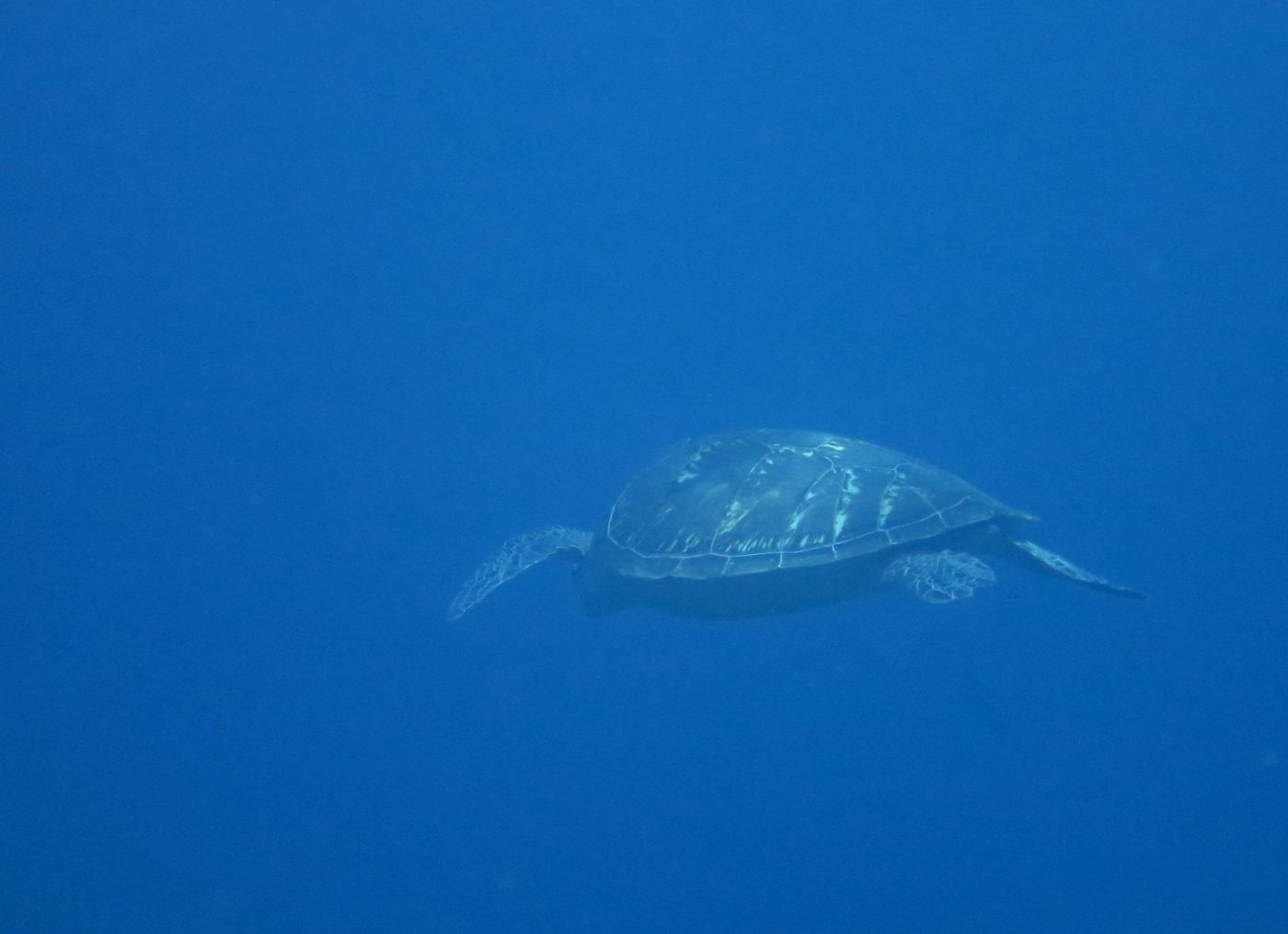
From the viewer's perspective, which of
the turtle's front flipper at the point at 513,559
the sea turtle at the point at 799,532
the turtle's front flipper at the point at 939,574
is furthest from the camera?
the turtle's front flipper at the point at 513,559

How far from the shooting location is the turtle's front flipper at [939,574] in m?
5.38

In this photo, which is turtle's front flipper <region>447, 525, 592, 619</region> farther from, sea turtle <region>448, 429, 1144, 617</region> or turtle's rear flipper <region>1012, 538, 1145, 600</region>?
turtle's rear flipper <region>1012, 538, 1145, 600</region>

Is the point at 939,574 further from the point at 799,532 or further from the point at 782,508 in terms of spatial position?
the point at 782,508

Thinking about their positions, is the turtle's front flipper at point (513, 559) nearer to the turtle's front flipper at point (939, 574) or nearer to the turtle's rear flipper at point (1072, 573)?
the turtle's front flipper at point (939, 574)

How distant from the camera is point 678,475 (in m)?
6.91

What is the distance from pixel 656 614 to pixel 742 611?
1.09 m

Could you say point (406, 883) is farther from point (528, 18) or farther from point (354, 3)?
point (528, 18)

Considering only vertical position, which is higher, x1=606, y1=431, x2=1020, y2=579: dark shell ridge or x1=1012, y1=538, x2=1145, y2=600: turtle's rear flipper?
x1=606, y1=431, x2=1020, y2=579: dark shell ridge

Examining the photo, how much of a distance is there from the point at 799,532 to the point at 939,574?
100 cm

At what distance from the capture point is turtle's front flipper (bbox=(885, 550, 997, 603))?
5.38m

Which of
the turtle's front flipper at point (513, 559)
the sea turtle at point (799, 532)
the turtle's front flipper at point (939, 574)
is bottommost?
the turtle's front flipper at point (939, 574)

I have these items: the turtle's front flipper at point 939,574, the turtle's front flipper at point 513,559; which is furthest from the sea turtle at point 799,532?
the turtle's front flipper at point 513,559

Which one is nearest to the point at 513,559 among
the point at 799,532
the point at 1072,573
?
the point at 799,532

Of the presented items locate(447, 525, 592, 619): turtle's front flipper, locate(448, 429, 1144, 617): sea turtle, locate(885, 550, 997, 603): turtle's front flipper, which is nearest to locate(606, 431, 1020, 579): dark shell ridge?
locate(448, 429, 1144, 617): sea turtle
